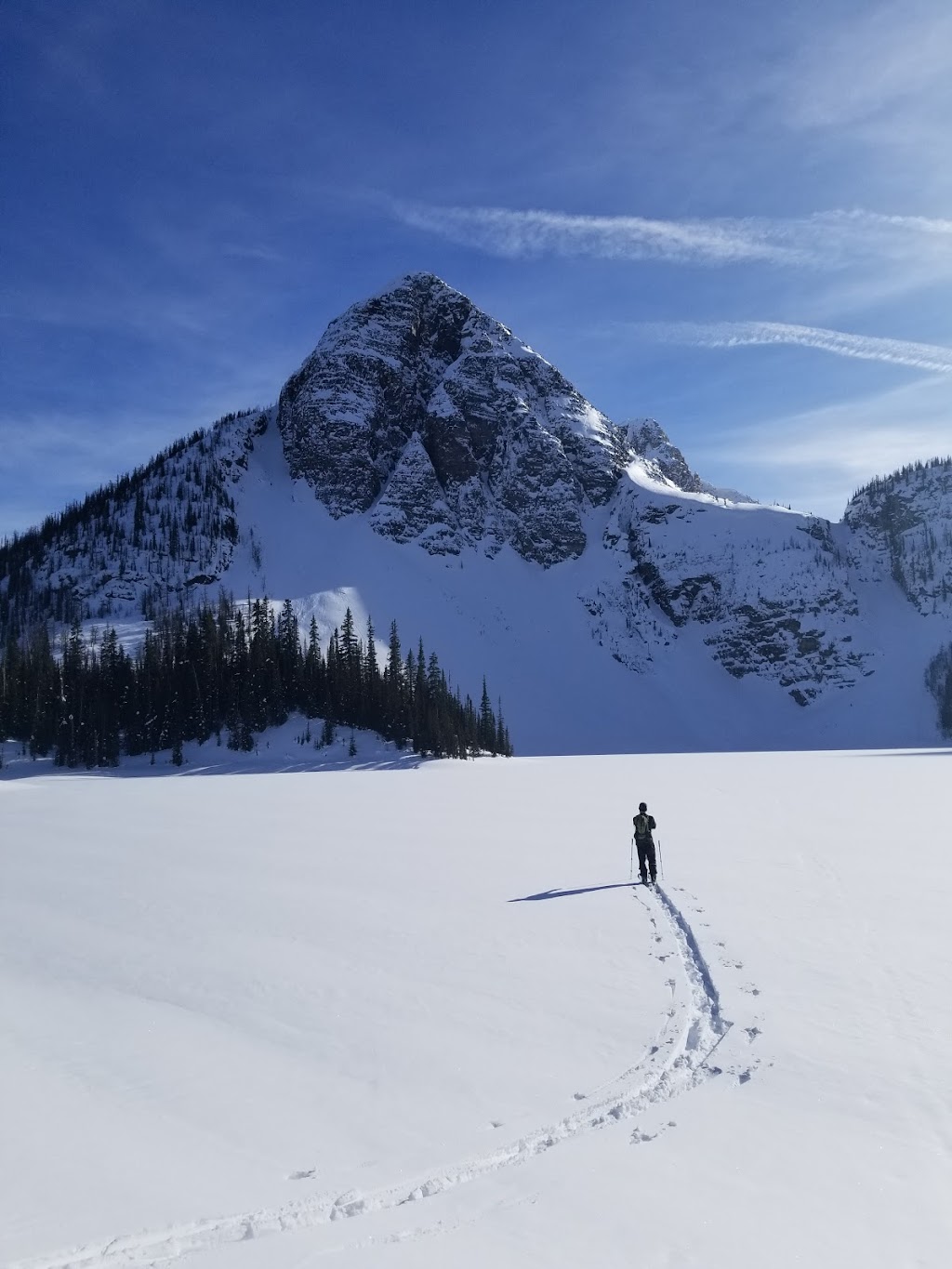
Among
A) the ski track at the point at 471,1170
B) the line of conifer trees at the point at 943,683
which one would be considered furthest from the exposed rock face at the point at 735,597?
the ski track at the point at 471,1170

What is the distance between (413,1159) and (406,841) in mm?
17074

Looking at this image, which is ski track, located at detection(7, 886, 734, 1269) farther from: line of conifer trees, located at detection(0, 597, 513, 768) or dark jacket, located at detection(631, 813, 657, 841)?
line of conifer trees, located at detection(0, 597, 513, 768)

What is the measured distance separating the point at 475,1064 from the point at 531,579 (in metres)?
179

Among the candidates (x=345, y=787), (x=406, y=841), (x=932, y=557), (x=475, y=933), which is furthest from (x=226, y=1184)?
(x=932, y=557)

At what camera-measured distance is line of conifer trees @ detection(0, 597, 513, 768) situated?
77125mm

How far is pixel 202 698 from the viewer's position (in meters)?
80.0

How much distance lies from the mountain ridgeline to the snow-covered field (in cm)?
11576

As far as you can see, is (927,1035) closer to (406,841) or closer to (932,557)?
(406,841)

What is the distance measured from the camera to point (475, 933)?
45.2 ft

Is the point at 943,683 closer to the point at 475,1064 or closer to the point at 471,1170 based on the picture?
the point at 475,1064

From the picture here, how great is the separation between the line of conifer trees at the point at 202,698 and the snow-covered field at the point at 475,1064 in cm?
6010

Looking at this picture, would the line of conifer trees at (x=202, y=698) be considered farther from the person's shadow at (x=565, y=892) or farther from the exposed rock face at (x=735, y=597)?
the exposed rock face at (x=735, y=597)

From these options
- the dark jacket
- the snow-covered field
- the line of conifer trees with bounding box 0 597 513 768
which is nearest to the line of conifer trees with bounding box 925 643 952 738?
→ the line of conifer trees with bounding box 0 597 513 768

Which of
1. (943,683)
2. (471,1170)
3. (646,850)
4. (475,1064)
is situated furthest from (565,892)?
(943,683)
